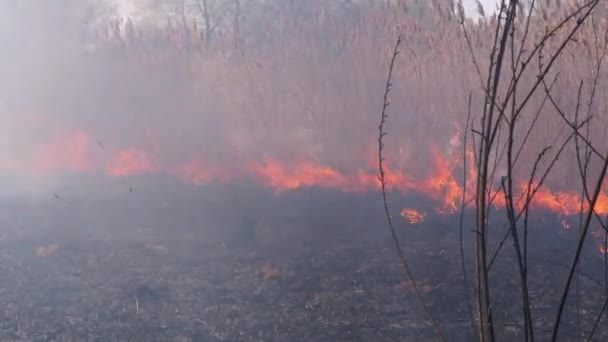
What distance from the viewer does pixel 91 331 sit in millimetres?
7535

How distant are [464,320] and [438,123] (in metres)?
6.22

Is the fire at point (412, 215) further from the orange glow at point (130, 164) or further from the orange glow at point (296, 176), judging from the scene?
the orange glow at point (130, 164)

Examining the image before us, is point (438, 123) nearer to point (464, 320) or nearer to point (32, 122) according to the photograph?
point (464, 320)

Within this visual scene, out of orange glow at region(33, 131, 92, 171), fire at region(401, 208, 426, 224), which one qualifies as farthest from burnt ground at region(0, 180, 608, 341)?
orange glow at region(33, 131, 92, 171)

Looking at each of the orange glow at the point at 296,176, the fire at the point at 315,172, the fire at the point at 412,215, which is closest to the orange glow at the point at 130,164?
the fire at the point at 315,172

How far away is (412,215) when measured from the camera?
38.5ft

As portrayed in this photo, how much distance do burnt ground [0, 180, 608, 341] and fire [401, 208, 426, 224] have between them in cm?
20

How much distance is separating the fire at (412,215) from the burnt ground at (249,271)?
204 millimetres

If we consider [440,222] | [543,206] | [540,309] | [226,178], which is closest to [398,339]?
[540,309]

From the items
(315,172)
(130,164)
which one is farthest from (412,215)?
(130,164)

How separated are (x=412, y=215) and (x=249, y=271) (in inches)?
144

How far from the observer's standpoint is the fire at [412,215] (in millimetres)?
11484

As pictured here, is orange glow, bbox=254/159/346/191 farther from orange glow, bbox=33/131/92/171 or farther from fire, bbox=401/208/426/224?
orange glow, bbox=33/131/92/171

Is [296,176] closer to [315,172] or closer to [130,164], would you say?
[315,172]
